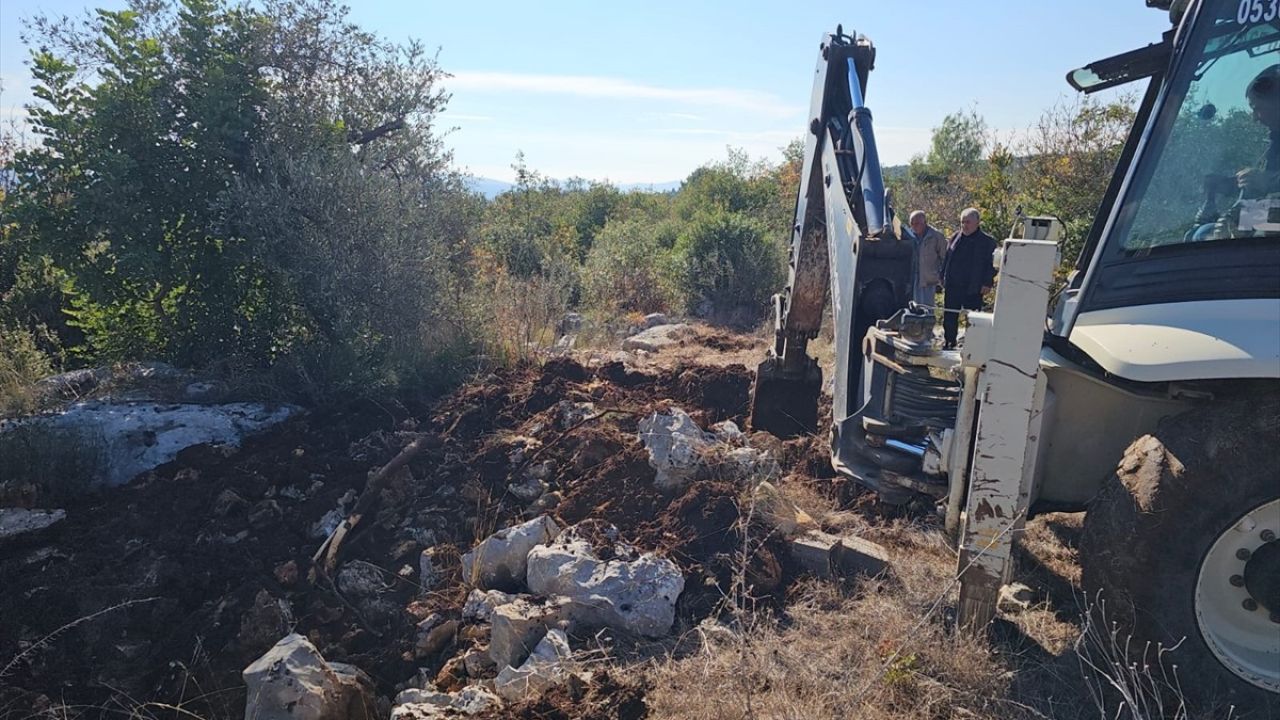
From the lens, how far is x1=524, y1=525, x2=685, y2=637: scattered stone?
416 centimetres

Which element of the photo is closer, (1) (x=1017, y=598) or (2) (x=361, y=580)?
(1) (x=1017, y=598)

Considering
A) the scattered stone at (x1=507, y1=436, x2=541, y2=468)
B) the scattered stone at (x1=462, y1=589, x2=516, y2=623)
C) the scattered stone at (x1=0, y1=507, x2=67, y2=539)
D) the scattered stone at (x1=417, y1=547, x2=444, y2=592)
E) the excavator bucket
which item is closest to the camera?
the scattered stone at (x1=462, y1=589, x2=516, y2=623)

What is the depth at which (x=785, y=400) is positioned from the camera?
20.9ft

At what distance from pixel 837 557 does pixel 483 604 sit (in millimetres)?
1997

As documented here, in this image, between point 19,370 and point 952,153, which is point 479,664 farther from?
point 952,153

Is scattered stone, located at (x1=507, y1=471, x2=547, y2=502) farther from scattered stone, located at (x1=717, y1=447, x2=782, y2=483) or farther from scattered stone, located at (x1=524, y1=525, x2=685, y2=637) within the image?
scattered stone, located at (x1=717, y1=447, x2=782, y2=483)

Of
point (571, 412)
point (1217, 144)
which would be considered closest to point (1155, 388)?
point (1217, 144)

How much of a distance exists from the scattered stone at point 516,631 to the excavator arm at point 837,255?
1934mm

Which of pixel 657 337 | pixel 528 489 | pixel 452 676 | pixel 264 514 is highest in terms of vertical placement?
pixel 657 337

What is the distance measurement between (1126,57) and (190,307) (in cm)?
771

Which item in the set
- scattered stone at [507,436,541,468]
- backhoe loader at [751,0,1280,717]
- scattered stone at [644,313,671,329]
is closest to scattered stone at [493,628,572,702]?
backhoe loader at [751,0,1280,717]

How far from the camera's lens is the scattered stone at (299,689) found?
3.43 meters

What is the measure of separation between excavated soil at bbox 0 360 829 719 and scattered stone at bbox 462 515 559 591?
0.57 feet

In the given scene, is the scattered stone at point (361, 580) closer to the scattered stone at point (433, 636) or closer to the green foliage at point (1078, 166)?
the scattered stone at point (433, 636)
